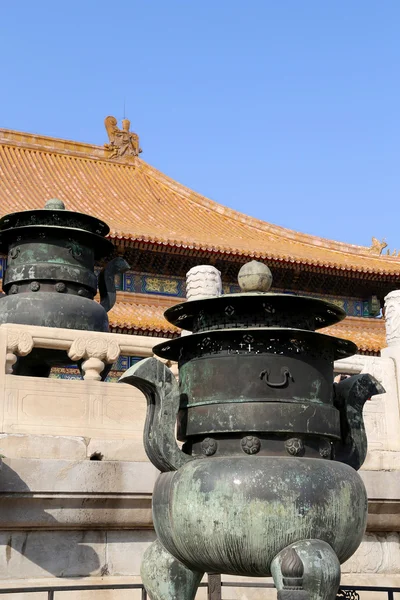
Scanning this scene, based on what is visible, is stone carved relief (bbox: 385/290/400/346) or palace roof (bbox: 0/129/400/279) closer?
stone carved relief (bbox: 385/290/400/346)

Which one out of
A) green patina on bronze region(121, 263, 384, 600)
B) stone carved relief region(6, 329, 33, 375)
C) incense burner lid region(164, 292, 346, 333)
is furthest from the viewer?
stone carved relief region(6, 329, 33, 375)

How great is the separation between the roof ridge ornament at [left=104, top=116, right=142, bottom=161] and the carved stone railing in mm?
18411

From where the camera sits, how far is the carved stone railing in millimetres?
5395

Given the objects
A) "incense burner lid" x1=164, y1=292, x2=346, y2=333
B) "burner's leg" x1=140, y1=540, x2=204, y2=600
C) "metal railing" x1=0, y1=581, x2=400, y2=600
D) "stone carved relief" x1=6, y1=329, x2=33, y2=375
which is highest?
"stone carved relief" x1=6, y1=329, x2=33, y2=375

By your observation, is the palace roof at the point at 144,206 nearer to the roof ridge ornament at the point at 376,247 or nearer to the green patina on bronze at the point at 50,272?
the roof ridge ornament at the point at 376,247

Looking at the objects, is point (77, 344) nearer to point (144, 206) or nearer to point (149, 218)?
point (149, 218)

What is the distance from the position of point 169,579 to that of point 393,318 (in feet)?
12.3

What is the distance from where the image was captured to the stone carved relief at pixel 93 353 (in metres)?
5.60

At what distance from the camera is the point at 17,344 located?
212 inches

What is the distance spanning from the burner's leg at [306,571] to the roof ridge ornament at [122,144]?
21.1 m

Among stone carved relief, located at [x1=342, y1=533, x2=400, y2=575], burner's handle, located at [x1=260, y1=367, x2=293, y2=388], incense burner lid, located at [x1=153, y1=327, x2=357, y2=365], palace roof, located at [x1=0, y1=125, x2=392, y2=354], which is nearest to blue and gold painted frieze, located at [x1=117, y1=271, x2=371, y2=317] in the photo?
palace roof, located at [x1=0, y1=125, x2=392, y2=354]

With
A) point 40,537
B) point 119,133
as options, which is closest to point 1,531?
point 40,537

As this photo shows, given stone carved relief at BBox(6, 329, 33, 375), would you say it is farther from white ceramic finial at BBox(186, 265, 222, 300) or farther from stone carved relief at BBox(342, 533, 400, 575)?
white ceramic finial at BBox(186, 265, 222, 300)

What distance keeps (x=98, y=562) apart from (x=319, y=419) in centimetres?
216
